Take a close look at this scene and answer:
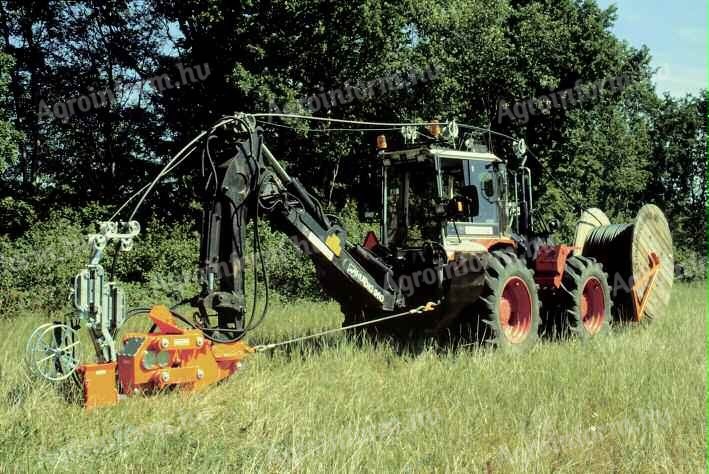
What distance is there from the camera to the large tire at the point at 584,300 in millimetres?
8648

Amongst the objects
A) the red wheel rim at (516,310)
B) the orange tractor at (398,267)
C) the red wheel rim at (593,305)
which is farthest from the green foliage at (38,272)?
the red wheel rim at (593,305)

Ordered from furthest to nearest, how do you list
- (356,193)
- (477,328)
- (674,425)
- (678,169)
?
(678,169)
(356,193)
(477,328)
(674,425)

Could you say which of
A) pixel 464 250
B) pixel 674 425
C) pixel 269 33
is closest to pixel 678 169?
pixel 269 33

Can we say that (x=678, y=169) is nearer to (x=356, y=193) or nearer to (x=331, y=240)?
(x=356, y=193)

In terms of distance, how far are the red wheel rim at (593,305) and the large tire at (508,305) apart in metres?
1.34

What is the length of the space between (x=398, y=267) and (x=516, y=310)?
4.96 ft

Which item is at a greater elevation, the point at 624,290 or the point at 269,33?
the point at 269,33

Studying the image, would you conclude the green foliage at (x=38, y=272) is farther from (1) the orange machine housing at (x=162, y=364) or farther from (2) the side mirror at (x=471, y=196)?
(2) the side mirror at (x=471, y=196)

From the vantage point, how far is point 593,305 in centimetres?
932

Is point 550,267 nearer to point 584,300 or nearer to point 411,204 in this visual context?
point 584,300

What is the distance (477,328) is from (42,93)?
16.0 metres

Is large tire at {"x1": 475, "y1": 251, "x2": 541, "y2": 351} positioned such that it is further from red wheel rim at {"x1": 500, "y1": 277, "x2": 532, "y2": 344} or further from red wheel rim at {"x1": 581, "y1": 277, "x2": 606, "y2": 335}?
red wheel rim at {"x1": 581, "y1": 277, "x2": 606, "y2": 335}

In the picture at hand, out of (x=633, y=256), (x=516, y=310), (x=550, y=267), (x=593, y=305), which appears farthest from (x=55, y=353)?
(x=633, y=256)

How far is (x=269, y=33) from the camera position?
1797 centimetres
